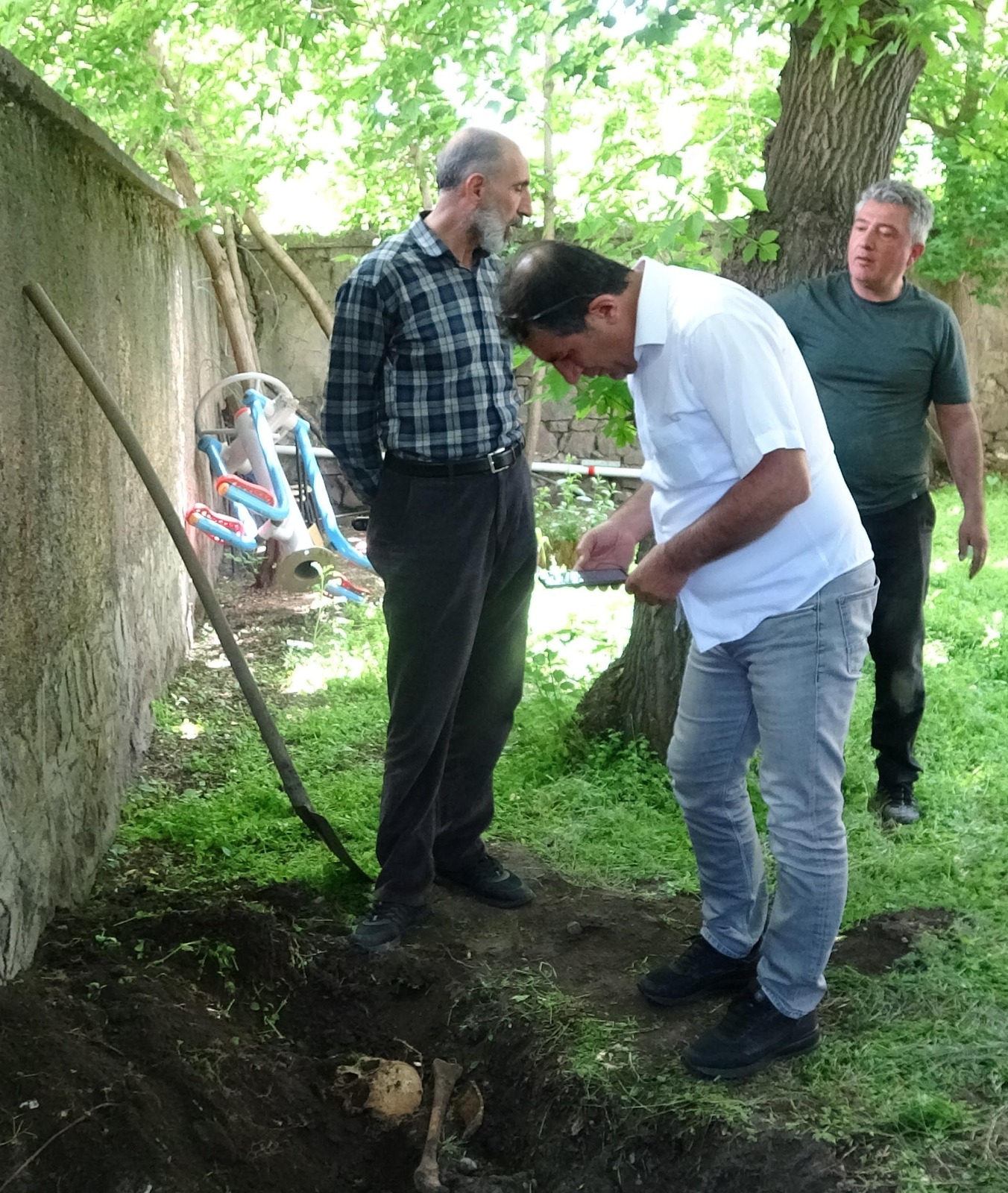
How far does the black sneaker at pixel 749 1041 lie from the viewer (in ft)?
8.19

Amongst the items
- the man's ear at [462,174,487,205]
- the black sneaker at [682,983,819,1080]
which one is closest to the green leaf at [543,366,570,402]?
the man's ear at [462,174,487,205]

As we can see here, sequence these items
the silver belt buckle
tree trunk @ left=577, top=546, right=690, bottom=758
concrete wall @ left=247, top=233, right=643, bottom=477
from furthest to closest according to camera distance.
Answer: concrete wall @ left=247, top=233, right=643, bottom=477, tree trunk @ left=577, top=546, right=690, bottom=758, the silver belt buckle

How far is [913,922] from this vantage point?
319cm

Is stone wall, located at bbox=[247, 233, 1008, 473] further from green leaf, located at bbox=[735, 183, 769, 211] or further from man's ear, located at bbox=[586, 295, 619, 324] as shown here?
man's ear, located at bbox=[586, 295, 619, 324]

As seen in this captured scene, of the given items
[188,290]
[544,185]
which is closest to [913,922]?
[188,290]

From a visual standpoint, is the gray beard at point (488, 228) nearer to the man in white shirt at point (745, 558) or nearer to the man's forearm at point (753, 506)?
the man in white shirt at point (745, 558)

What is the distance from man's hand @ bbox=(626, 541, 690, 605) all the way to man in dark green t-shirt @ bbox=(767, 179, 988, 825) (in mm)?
1516

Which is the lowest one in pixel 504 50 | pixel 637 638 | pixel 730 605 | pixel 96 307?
pixel 637 638

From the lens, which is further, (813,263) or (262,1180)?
(813,263)

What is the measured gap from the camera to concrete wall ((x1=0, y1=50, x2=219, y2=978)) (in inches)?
112

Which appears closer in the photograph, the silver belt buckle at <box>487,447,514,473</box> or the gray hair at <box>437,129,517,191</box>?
the gray hair at <box>437,129,517,191</box>

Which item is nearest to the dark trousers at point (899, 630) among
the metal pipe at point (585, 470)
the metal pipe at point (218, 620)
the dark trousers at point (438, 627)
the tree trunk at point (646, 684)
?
the tree trunk at point (646, 684)

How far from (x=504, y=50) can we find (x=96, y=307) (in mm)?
1874

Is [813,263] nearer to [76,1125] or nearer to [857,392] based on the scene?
[857,392]
